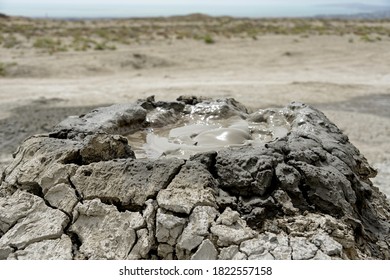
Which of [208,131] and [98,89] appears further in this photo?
[98,89]

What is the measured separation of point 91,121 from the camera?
12.1 ft

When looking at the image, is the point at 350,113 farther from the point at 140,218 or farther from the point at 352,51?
the point at 352,51

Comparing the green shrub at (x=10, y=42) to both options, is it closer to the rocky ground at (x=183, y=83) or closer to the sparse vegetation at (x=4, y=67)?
the rocky ground at (x=183, y=83)

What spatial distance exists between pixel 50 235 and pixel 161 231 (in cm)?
65

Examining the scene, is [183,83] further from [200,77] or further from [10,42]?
[10,42]

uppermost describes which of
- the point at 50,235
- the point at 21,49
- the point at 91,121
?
the point at 91,121

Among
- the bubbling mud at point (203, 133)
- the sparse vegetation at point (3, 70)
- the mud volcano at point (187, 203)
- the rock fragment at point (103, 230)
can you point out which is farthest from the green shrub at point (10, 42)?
the rock fragment at point (103, 230)

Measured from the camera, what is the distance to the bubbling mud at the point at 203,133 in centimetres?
350

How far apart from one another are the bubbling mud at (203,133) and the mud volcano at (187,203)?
3.9 inches

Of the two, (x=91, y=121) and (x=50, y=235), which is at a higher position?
(x=91, y=121)

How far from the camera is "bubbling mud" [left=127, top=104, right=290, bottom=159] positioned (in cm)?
350

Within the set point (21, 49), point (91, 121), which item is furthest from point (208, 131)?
point (21, 49)

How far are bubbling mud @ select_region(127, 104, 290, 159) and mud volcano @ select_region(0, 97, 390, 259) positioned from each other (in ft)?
0.33

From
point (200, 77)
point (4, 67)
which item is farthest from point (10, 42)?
point (200, 77)
